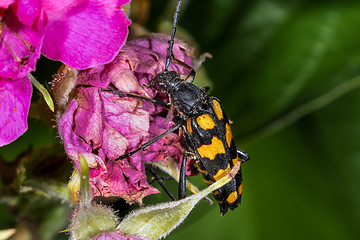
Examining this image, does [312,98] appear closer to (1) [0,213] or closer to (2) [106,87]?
(2) [106,87]

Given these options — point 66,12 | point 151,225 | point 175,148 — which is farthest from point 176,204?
point 66,12

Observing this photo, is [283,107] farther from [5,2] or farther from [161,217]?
[5,2]

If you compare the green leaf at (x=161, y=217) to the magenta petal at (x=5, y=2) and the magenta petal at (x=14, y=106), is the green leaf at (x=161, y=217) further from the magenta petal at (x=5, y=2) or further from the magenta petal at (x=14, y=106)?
the magenta petal at (x=5, y=2)

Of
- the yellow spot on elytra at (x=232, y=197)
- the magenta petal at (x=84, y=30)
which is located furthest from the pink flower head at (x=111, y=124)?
the yellow spot on elytra at (x=232, y=197)

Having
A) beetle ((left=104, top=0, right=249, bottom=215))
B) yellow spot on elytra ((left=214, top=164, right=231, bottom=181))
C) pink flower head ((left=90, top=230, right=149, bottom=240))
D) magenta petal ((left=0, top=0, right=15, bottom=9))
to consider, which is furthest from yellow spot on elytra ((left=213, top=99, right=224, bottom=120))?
magenta petal ((left=0, top=0, right=15, bottom=9))

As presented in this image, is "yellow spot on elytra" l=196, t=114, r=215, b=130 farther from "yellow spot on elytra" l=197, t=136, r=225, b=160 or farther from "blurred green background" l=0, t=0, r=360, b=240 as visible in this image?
"blurred green background" l=0, t=0, r=360, b=240

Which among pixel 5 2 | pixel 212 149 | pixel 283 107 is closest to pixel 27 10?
pixel 5 2
